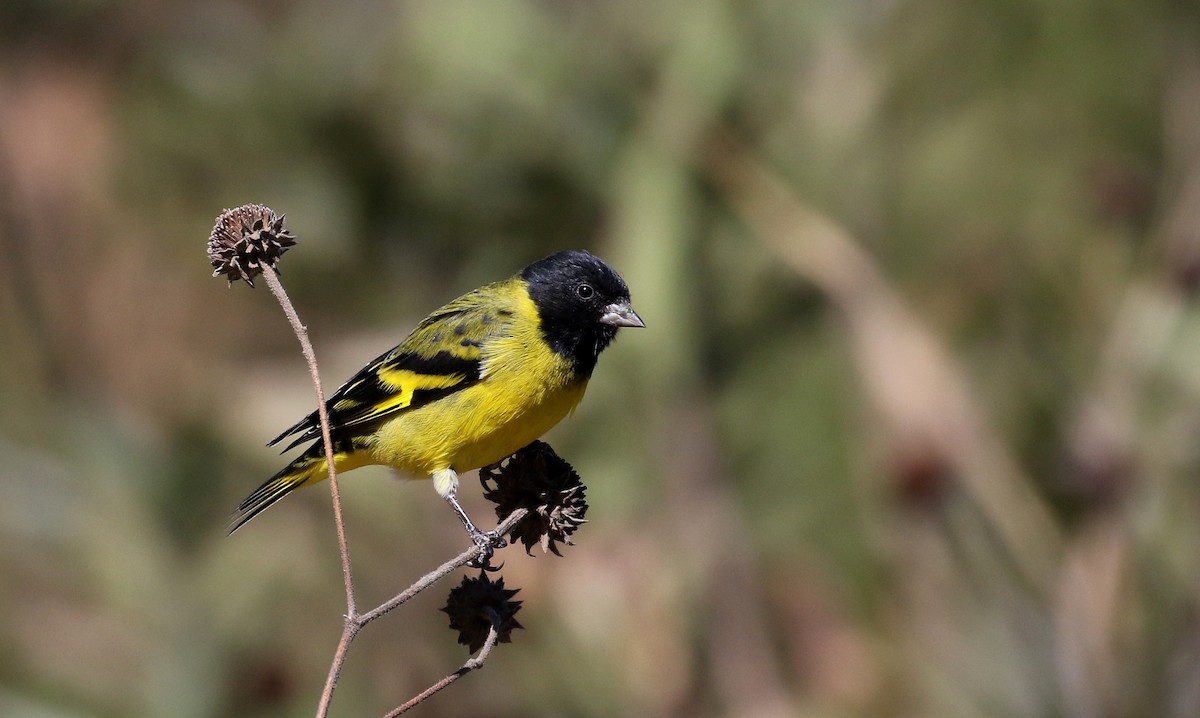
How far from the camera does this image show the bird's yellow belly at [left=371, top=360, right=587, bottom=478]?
3.54m

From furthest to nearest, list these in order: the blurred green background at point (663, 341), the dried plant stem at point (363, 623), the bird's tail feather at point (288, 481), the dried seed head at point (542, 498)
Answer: the blurred green background at point (663, 341) → the bird's tail feather at point (288, 481) → the dried seed head at point (542, 498) → the dried plant stem at point (363, 623)

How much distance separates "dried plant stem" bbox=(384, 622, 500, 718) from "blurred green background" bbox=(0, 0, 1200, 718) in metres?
2.42

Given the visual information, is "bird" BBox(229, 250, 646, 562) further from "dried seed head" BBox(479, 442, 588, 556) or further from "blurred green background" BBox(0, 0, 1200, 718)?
"blurred green background" BBox(0, 0, 1200, 718)

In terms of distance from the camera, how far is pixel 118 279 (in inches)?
261

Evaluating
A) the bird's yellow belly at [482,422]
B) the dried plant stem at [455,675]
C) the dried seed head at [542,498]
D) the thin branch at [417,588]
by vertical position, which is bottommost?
the dried plant stem at [455,675]

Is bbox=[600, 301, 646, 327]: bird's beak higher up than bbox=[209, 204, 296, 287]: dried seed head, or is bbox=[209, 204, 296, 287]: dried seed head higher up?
bbox=[600, 301, 646, 327]: bird's beak

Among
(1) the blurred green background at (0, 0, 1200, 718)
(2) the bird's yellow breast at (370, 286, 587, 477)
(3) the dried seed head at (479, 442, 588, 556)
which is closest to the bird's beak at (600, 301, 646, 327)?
(2) the bird's yellow breast at (370, 286, 587, 477)

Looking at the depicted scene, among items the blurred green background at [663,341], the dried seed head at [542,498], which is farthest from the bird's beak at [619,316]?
the blurred green background at [663,341]

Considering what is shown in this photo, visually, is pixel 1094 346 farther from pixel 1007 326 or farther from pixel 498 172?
pixel 498 172

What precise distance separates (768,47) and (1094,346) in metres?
2.08

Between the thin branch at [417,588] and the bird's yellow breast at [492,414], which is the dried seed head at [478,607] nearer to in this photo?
the thin branch at [417,588]

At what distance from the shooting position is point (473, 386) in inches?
145

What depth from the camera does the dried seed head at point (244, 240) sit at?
2.46m

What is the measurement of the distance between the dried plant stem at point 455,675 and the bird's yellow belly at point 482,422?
1.05m
